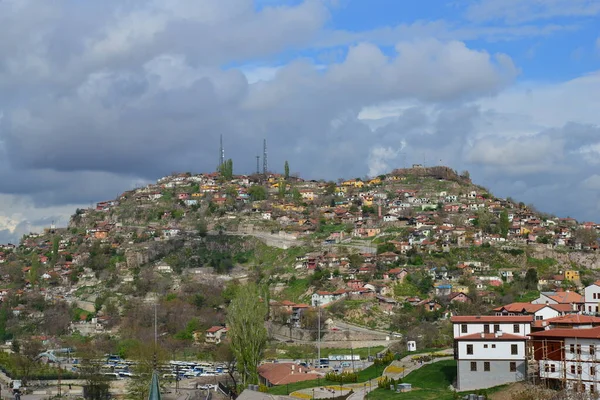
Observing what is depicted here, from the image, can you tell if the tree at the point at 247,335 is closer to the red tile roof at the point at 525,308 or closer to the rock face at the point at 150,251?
the red tile roof at the point at 525,308

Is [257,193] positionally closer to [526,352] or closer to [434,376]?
[434,376]

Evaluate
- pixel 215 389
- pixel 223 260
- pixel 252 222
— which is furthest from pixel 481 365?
pixel 252 222

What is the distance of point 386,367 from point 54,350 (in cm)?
3478

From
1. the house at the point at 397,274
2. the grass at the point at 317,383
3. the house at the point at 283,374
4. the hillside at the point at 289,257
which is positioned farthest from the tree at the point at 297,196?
Answer: the grass at the point at 317,383

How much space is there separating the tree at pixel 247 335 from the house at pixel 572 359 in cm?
1748

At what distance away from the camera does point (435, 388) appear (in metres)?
35.2

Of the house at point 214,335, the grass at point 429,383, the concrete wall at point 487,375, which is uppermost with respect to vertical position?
the concrete wall at point 487,375

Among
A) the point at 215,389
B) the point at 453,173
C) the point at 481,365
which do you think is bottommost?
the point at 215,389

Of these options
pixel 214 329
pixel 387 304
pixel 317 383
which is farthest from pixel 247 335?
pixel 387 304

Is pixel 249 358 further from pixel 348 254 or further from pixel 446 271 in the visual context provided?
pixel 348 254

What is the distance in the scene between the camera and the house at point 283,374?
43.5 m

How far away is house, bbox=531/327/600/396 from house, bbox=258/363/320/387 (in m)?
15.2

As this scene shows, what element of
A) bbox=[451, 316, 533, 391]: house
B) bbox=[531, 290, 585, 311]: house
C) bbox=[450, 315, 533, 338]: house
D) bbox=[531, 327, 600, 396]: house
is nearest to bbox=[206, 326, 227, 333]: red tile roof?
bbox=[531, 290, 585, 311]: house

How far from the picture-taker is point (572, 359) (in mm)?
31172
